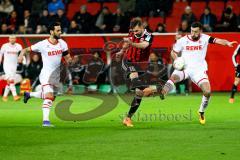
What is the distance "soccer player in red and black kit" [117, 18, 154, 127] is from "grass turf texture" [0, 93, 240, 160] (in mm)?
521

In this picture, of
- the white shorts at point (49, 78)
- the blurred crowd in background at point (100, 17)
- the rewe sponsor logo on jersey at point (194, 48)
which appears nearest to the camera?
the white shorts at point (49, 78)

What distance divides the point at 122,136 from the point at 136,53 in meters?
2.65

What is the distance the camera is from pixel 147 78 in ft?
74.9

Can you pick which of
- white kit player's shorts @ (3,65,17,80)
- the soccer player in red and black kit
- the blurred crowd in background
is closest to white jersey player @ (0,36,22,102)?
white kit player's shorts @ (3,65,17,80)

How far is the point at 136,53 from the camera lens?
14.8 metres

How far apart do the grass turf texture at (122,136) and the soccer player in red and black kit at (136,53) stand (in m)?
0.52

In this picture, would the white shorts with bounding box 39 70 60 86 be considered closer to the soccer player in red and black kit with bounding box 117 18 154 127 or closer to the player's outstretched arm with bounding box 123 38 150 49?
the soccer player in red and black kit with bounding box 117 18 154 127

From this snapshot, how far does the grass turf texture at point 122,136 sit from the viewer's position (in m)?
10.7

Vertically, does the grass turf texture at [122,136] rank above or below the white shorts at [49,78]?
below

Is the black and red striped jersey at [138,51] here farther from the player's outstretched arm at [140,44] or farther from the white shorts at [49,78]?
the white shorts at [49,78]

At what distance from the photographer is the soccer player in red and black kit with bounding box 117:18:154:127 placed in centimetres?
1437

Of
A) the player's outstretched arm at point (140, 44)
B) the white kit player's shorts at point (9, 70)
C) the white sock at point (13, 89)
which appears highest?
the player's outstretched arm at point (140, 44)

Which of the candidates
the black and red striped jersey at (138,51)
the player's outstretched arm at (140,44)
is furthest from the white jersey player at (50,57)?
the player's outstretched arm at (140,44)

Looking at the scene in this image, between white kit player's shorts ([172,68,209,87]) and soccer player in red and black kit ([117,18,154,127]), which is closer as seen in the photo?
soccer player in red and black kit ([117,18,154,127])
